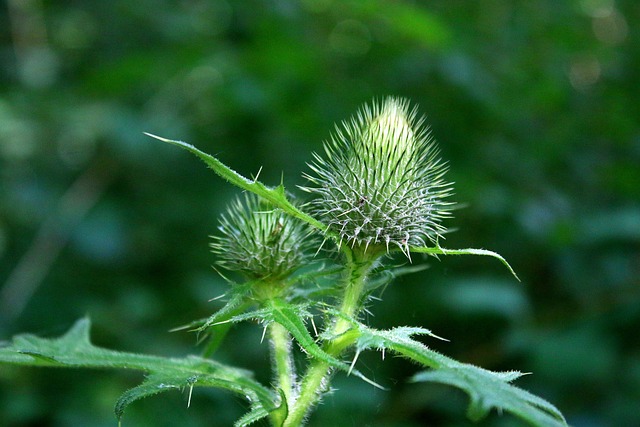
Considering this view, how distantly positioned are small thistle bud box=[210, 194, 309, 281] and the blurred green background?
265 centimetres

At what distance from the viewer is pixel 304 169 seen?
19.7 ft

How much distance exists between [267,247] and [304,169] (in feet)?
12.4

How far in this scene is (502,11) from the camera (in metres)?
6.79

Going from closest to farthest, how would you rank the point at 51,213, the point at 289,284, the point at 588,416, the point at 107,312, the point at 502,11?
the point at 289,284, the point at 588,416, the point at 107,312, the point at 51,213, the point at 502,11

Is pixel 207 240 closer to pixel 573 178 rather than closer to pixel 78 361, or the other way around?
pixel 573 178

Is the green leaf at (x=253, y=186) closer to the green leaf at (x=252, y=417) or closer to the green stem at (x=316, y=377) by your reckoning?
the green stem at (x=316, y=377)

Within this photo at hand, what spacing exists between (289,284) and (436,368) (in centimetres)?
78

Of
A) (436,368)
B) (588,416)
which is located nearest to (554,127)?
(588,416)

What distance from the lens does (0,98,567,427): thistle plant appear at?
1.84 metres

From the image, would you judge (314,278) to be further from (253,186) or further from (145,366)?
(145,366)

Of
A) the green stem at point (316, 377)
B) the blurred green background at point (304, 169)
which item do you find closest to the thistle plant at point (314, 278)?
the green stem at point (316, 377)

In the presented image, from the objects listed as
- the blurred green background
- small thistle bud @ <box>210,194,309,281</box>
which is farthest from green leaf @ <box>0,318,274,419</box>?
the blurred green background

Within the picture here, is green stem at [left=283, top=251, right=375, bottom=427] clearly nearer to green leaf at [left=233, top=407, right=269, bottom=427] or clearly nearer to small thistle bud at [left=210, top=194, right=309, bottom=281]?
green leaf at [left=233, top=407, right=269, bottom=427]

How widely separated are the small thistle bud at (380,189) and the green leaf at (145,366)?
547 mm
